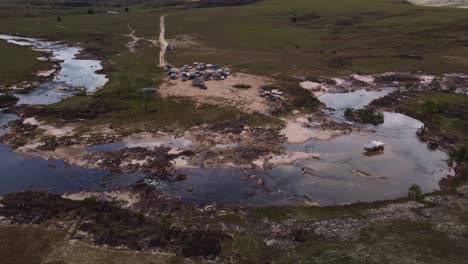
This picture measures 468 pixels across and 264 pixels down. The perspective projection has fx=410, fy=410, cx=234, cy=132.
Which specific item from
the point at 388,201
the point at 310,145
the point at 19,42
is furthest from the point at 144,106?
the point at 19,42

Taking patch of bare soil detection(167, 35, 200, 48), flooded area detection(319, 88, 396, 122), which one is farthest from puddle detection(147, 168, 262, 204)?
patch of bare soil detection(167, 35, 200, 48)

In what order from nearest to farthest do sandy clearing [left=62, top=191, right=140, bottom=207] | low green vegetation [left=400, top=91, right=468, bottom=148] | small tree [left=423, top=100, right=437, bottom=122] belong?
sandy clearing [left=62, top=191, right=140, bottom=207], low green vegetation [left=400, top=91, right=468, bottom=148], small tree [left=423, top=100, right=437, bottom=122]

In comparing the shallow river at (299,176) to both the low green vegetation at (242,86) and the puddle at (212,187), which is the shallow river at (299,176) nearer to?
the puddle at (212,187)

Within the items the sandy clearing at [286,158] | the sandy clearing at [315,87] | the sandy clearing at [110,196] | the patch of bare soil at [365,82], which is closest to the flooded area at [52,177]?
the sandy clearing at [110,196]

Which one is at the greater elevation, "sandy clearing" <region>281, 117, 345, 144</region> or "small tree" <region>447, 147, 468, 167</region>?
"small tree" <region>447, 147, 468, 167</region>

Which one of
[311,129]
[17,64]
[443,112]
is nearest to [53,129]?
[311,129]

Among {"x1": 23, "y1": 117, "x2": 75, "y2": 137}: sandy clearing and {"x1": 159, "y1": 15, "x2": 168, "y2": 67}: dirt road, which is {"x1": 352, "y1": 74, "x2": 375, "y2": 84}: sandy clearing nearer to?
{"x1": 159, "y1": 15, "x2": 168, "y2": 67}: dirt road
